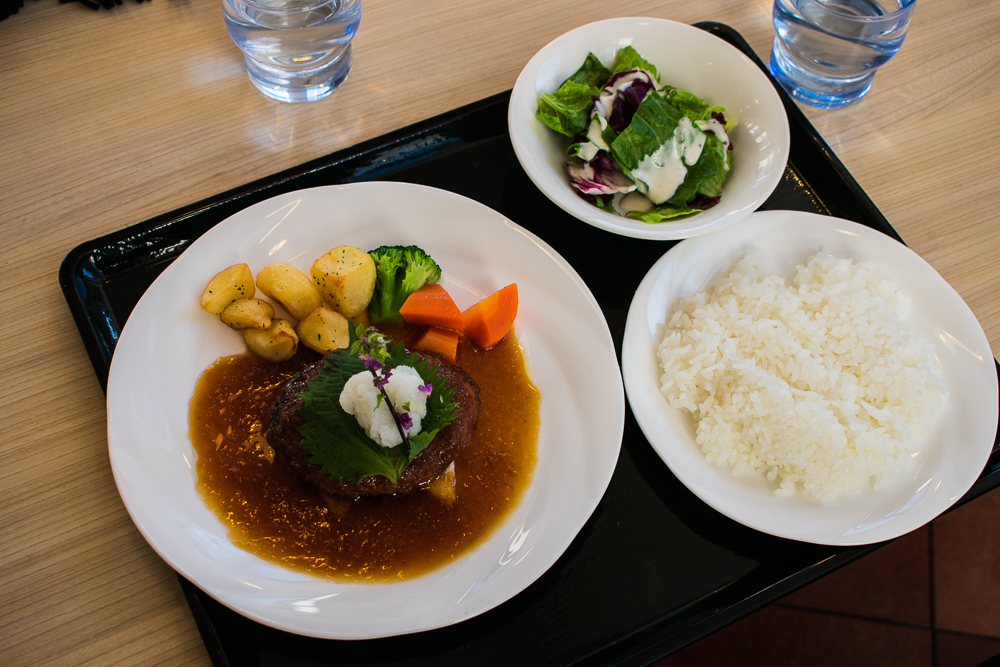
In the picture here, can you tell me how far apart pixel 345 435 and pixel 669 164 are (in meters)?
1.40

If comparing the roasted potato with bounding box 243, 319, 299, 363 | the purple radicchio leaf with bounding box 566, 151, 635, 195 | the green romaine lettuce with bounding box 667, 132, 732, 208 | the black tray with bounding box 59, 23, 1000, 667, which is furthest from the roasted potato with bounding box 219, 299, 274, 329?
the green romaine lettuce with bounding box 667, 132, 732, 208

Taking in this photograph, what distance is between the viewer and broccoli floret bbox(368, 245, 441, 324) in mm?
2061

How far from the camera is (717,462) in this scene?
1963 mm

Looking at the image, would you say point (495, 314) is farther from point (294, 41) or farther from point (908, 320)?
point (908, 320)

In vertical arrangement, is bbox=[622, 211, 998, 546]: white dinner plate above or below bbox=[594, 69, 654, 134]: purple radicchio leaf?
below

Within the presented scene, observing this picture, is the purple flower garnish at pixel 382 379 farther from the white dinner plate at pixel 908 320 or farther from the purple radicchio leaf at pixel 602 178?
the purple radicchio leaf at pixel 602 178

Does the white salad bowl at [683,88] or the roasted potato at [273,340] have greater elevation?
the white salad bowl at [683,88]

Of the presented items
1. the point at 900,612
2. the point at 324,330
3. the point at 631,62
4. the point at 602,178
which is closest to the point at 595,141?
the point at 602,178

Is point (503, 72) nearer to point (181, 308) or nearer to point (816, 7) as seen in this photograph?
point (816, 7)

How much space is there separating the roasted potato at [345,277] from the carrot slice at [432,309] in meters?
0.15

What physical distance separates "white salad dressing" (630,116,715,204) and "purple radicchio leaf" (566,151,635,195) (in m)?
0.05

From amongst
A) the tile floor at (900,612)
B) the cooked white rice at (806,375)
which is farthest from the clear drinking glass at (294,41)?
the tile floor at (900,612)

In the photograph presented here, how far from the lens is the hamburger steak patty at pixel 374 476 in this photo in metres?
1.85

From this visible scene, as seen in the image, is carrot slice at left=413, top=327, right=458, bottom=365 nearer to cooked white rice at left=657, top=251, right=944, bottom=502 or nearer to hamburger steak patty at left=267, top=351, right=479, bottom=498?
hamburger steak patty at left=267, top=351, right=479, bottom=498
